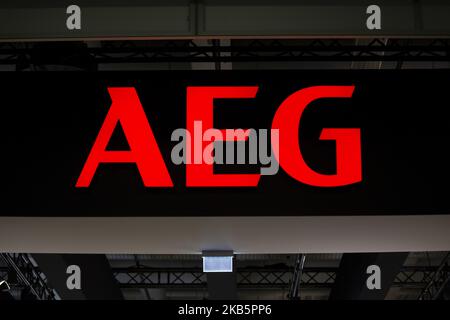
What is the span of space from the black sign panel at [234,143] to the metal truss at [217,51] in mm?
578

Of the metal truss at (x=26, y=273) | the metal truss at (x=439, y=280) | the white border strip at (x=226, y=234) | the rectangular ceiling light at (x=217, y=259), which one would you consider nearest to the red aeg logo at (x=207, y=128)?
the white border strip at (x=226, y=234)

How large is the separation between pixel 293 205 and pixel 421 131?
4.04 ft

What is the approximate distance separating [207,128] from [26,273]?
9.86 meters

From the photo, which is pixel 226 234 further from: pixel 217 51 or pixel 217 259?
pixel 217 51

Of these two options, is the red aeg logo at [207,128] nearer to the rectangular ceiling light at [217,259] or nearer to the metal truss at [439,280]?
the rectangular ceiling light at [217,259]

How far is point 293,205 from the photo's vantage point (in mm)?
5254

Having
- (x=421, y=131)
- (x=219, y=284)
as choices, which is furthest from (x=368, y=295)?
(x=421, y=131)

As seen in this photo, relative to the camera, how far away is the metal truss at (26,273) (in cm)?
1334

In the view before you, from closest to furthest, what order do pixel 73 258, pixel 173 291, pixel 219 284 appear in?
pixel 73 258 → pixel 219 284 → pixel 173 291

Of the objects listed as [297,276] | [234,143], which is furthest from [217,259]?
[297,276]

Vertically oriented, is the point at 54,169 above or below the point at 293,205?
above
